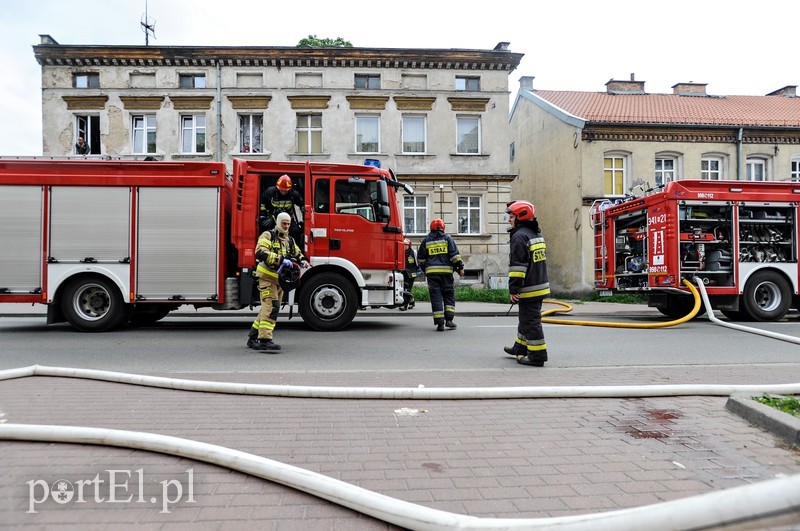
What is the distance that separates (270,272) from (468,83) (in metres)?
18.1

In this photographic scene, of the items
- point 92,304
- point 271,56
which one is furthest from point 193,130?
point 92,304

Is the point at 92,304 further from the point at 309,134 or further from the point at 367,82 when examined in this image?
the point at 367,82

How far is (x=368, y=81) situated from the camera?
22.2 m

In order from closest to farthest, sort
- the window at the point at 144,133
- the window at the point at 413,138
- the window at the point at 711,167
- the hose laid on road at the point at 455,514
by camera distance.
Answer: the hose laid on road at the point at 455,514
the window at the point at 144,133
the window at the point at 413,138
the window at the point at 711,167

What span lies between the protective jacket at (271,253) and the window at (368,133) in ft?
51.9

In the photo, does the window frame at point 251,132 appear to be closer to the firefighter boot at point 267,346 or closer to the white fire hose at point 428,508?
the firefighter boot at point 267,346

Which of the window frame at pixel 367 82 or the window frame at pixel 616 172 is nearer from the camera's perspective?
the window frame at pixel 616 172

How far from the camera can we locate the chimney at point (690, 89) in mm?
27078

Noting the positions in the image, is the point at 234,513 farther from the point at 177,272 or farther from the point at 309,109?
the point at 309,109

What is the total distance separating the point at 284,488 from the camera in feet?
8.80

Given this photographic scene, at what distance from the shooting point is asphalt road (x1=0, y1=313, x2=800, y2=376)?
245 inches

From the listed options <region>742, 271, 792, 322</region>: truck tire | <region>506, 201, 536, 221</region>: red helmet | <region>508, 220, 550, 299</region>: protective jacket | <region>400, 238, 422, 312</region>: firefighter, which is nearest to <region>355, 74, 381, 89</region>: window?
<region>400, 238, 422, 312</region>: firefighter

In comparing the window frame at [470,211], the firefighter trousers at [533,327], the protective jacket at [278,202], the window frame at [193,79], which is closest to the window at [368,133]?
the window frame at [470,211]

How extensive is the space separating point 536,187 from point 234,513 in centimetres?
2578
